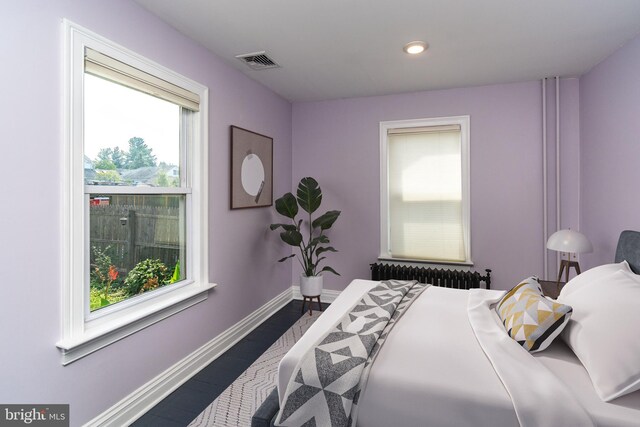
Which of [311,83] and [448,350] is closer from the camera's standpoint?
[448,350]

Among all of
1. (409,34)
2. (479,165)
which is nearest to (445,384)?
(409,34)

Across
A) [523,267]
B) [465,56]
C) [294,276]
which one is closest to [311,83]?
[465,56]

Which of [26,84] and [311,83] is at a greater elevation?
[311,83]

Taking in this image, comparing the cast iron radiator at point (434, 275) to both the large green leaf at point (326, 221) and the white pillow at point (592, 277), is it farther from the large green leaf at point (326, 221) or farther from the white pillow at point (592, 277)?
the white pillow at point (592, 277)

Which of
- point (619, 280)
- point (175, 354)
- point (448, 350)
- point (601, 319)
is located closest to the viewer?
point (601, 319)

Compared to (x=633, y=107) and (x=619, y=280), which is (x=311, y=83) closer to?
(x=633, y=107)

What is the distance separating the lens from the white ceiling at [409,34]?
6.81ft

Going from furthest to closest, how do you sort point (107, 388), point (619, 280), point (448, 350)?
point (107, 388), point (619, 280), point (448, 350)

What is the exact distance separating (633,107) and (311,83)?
8.53 feet

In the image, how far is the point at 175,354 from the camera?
7.82 ft

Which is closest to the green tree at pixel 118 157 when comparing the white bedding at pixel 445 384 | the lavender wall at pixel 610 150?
the white bedding at pixel 445 384

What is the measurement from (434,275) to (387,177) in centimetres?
118

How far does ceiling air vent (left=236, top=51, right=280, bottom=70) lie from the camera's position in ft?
9.01

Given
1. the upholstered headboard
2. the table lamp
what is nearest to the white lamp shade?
the table lamp
